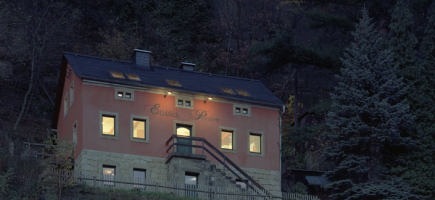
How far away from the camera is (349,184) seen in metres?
32.8

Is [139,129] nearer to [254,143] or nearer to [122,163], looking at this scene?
[122,163]

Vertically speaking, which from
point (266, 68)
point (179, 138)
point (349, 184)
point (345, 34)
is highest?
point (345, 34)

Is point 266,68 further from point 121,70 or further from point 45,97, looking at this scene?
point 45,97

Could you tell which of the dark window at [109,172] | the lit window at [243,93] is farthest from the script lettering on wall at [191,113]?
the dark window at [109,172]

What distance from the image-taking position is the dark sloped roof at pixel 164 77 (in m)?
32.9

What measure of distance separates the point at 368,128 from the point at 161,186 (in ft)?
40.1

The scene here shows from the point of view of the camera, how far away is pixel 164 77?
35.4 meters

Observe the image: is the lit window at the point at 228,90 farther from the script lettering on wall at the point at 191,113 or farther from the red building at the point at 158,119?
the script lettering on wall at the point at 191,113

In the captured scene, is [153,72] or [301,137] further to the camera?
→ [301,137]

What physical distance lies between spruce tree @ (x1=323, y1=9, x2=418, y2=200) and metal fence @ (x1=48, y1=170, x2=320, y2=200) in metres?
3.25

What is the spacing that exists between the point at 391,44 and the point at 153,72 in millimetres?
14726

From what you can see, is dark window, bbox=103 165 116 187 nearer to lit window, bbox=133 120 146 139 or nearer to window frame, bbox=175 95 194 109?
lit window, bbox=133 120 146 139

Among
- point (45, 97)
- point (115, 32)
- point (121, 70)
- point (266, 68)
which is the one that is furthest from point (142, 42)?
point (121, 70)

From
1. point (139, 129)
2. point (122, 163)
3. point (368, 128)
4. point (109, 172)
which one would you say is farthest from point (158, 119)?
point (368, 128)
